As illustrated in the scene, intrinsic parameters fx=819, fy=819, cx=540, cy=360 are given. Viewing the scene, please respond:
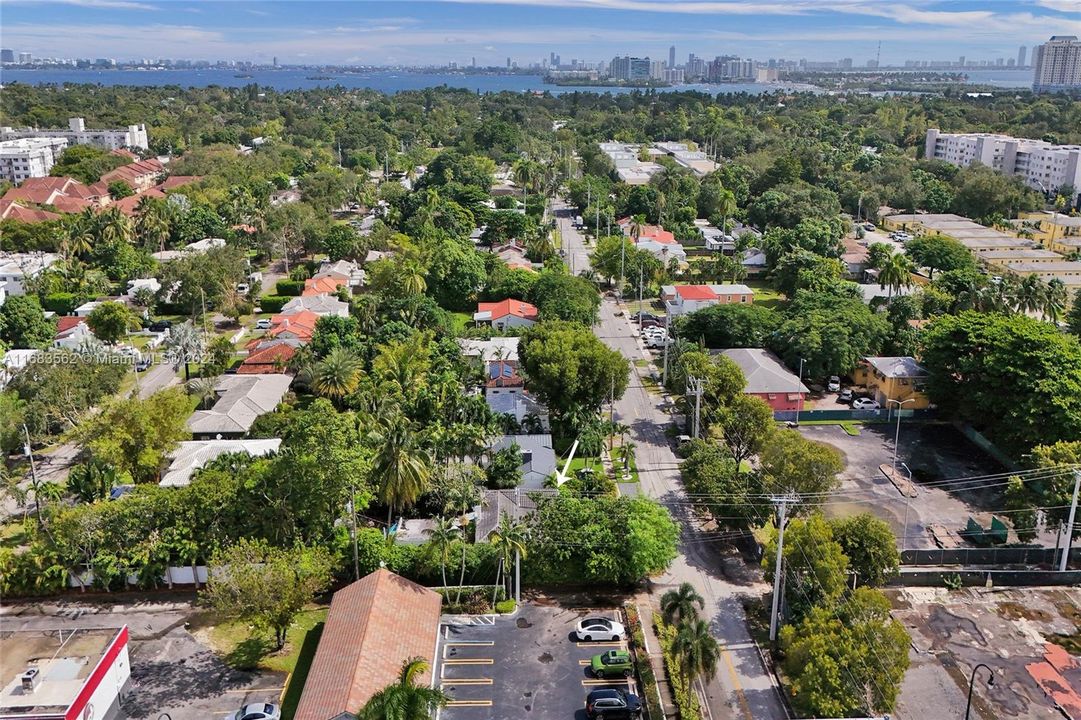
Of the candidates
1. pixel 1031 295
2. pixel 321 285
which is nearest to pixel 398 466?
pixel 321 285

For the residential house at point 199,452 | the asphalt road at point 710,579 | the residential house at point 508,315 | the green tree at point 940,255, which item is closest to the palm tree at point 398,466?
the residential house at point 199,452

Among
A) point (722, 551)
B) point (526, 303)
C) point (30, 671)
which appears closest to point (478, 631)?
point (722, 551)

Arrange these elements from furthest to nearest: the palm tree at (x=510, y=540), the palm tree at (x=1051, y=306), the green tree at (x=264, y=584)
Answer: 1. the palm tree at (x=1051, y=306)
2. the palm tree at (x=510, y=540)
3. the green tree at (x=264, y=584)

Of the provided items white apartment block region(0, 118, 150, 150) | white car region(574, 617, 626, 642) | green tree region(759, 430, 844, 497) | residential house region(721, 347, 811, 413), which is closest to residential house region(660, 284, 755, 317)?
residential house region(721, 347, 811, 413)

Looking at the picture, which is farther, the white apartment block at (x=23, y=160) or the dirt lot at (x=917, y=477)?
the white apartment block at (x=23, y=160)

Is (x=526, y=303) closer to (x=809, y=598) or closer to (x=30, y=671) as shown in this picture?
(x=809, y=598)

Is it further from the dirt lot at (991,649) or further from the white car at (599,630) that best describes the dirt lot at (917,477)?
the white car at (599,630)

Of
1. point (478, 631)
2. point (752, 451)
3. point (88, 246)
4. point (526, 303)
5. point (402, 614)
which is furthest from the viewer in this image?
point (88, 246)

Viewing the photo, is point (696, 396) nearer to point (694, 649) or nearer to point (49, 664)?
point (694, 649)
